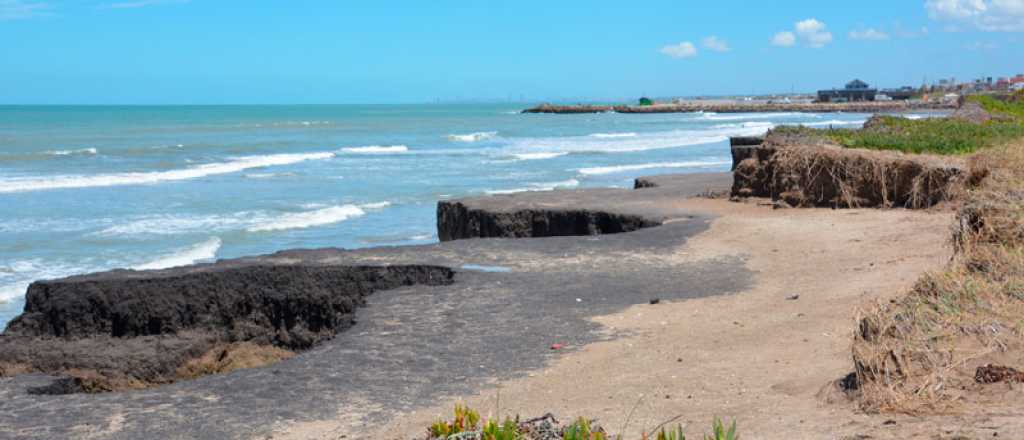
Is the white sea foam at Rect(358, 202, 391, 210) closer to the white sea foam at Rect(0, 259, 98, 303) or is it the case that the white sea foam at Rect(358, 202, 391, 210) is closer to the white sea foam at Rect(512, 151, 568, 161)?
the white sea foam at Rect(0, 259, 98, 303)

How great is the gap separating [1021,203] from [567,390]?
361cm

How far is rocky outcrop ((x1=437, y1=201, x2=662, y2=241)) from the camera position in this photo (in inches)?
631

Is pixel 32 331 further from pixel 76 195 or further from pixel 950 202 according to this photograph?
pixel 76 195

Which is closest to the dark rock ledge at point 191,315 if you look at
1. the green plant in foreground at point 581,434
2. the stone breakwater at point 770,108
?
the green plant in foreground at point 581,434

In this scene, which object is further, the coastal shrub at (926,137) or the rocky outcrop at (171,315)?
the coastal shrub at (926,137)

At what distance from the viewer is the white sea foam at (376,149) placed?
168 ft

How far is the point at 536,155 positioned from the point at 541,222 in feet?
95.9

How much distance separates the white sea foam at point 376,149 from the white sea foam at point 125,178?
22.4 feet

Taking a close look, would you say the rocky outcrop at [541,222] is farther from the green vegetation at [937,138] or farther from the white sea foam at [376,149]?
the white sea foam at [376,149]

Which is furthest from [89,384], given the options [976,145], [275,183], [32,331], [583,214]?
[275,183]

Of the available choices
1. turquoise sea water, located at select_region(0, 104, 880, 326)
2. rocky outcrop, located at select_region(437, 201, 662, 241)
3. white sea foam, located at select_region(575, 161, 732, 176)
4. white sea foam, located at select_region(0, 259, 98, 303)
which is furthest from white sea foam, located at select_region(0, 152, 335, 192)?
rocky outcrop, located at select_region(437, 201, 662, 241)

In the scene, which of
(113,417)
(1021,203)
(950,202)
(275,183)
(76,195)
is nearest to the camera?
(113,417)

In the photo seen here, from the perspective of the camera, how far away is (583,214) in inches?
647

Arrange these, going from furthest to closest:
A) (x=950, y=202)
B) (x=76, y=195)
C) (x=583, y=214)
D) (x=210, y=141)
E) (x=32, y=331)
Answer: (x=210, y=141) → (x=76, y=195) → (x=583, y=214) → (x=950, y=202) → (x=32, y=331)
